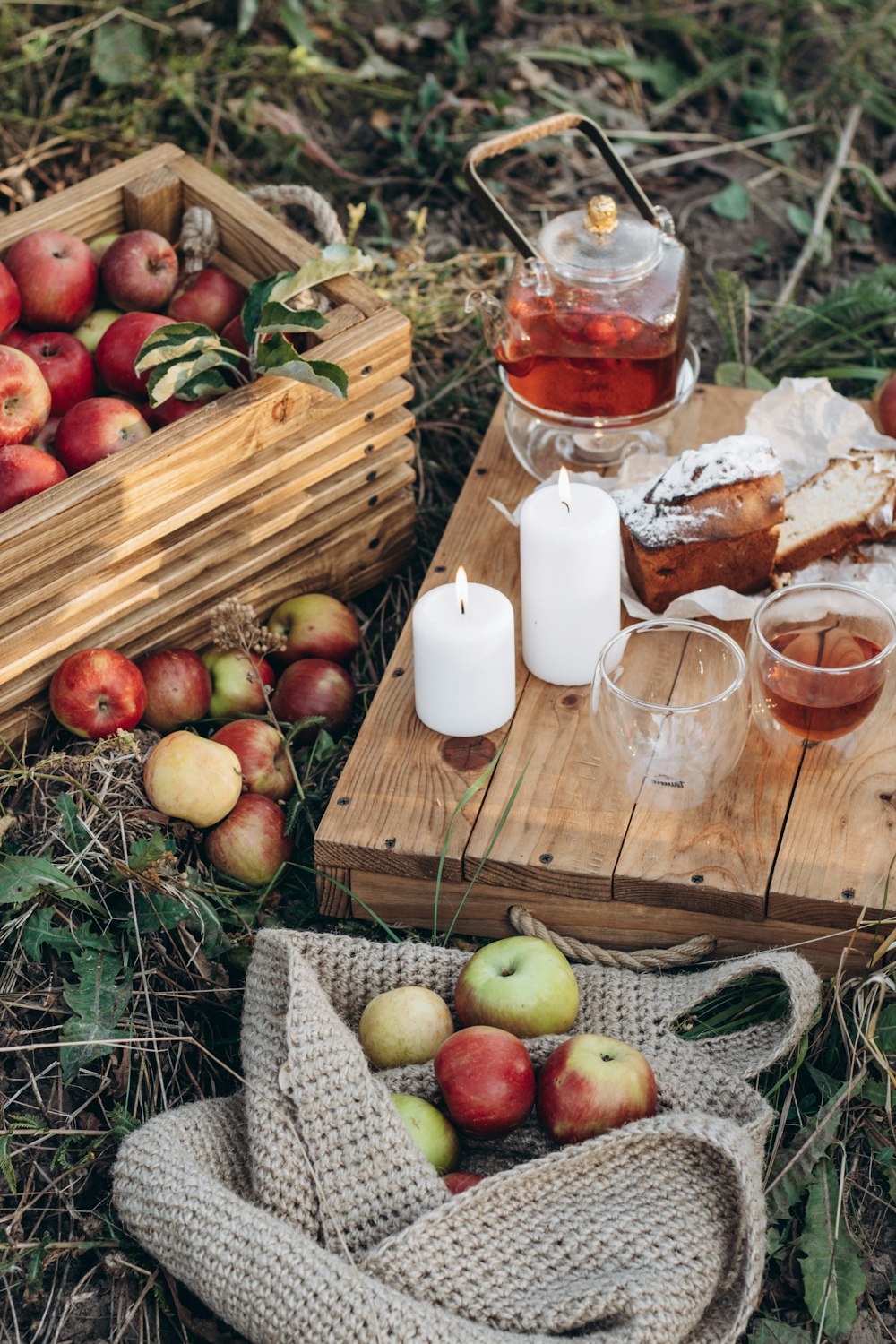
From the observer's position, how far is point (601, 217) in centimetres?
251

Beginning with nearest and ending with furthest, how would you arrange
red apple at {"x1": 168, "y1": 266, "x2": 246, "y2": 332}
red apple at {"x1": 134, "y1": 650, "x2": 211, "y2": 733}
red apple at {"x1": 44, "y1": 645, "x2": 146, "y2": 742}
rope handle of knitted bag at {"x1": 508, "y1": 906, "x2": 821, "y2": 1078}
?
rope handle of knitted bag at {"x1": 508, "y1": 906, "x2": 821, "y2": 1078} < red apple at {"x1": 44, "y1": 645, "x2": 146, "y2": 742} < red apple at {"x1": 134, "y1": 650, "x2": 211, "y2": 733} < red apple at {"x1": 168, "y1": 266, "x2": 246, "y2": 332}

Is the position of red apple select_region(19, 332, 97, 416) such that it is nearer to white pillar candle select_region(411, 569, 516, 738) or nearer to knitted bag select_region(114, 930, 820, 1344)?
white pillar candle select_region(411, 569, 516, 738)

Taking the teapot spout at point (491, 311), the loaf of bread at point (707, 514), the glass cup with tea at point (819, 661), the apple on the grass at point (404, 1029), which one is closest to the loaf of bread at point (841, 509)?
the loaf of bread at point (707, 514)

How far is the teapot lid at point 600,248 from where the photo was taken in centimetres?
250

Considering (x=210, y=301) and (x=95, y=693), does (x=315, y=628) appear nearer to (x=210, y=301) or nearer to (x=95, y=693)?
(x=95, y=693)

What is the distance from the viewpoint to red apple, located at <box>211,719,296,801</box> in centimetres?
242

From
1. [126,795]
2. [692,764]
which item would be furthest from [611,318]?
[126,795]

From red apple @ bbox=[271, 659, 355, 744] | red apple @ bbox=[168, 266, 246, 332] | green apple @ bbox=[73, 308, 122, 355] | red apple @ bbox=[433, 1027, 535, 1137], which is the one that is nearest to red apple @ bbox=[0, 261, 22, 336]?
green apple @ bbox=[73, 308, 122, 355]

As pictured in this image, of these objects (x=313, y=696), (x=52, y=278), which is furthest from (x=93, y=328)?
(x=313, y=696)

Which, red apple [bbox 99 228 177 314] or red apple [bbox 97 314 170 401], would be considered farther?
Answer: red apple [bbox 99 228 177 314]

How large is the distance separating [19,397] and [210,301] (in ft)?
1.61

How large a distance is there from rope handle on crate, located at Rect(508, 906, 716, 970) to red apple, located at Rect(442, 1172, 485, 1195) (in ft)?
1.40

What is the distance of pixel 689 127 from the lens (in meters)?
4.27

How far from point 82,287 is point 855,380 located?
1.89 meters
